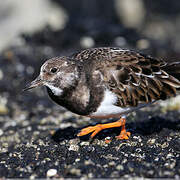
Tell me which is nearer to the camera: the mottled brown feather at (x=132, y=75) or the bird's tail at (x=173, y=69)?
the mottled brown feather at (x=132, y=75)

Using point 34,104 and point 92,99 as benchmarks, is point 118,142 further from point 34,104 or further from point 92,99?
point 34,104

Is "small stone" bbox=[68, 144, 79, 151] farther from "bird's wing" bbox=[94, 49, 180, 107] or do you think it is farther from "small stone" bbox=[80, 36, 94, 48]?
"small stone" bbox=[80, 36, 94, 48]

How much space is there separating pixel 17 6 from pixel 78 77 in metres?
7.73

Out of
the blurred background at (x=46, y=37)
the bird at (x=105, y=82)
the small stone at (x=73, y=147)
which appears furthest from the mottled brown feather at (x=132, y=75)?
the blurred background at (x=46, y=37)

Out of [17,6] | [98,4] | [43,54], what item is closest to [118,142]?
[43,54]

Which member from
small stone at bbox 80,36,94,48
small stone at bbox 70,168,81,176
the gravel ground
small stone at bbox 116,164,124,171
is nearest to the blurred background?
small stone at bbox 80,36,94,48

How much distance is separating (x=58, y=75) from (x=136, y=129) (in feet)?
6.21

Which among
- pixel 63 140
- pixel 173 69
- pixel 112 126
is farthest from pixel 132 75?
pixel 63 140

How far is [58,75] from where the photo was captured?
15.0 feet

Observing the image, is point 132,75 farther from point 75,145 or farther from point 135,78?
point 75,145

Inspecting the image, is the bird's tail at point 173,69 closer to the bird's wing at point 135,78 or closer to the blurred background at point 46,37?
the bird's wing at point 135,78

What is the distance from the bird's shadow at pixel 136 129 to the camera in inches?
218

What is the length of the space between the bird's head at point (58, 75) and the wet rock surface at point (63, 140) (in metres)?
1.00

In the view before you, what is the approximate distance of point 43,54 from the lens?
33.3 ft
